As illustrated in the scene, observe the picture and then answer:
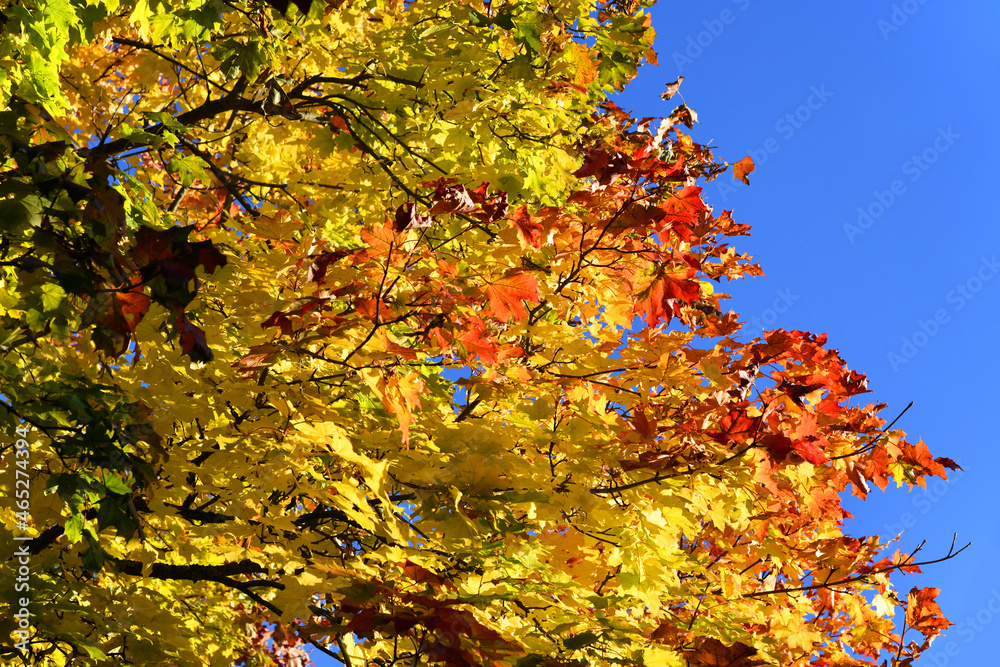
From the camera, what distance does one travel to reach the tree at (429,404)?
2611 millimetres

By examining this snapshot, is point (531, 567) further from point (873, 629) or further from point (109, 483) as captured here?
point (873, 629)

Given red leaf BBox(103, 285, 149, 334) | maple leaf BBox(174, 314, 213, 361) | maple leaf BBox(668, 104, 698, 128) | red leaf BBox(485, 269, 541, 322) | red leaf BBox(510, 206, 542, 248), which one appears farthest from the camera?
maple leaf BBox(668, 104, 698, 128)

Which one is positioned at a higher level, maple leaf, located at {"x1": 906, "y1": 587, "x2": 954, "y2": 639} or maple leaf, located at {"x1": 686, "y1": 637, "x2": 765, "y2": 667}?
maple leaf, located at {"x1": 906, "y1": 587, "x2": 954, "y2": 639}

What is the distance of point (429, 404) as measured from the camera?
13.8 ft

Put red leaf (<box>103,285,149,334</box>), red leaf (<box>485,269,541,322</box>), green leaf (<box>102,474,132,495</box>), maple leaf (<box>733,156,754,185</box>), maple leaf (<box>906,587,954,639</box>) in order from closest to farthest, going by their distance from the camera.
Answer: red leaf (<box>103,285,149,334</box>) → green leaf (<box>102,474,132,495</box>) → red leaf (<box>485,269,541,322</box>) → maple leaf (<box>906,587,954,639</box>) → maple leaf (<box>733,156,754,185</box>)

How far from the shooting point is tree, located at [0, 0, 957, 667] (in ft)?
8.57

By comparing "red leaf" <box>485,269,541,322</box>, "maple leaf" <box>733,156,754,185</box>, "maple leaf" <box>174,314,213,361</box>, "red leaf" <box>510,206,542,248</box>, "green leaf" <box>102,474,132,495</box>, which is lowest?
"green leaf" <box>102,474,132,495</box>

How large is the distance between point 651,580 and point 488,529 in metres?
0.81

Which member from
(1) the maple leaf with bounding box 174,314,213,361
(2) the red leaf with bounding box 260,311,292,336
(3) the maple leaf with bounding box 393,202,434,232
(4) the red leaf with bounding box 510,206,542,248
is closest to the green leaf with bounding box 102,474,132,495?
(1) the maple leaf with bounding box 174,314,213,361

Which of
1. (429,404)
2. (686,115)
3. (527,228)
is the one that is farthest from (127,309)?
(686,115)

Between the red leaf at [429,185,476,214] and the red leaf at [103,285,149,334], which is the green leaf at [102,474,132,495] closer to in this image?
the red leaf at [103,285,149,334]

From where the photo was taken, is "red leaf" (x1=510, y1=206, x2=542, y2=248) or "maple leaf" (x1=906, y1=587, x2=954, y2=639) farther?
"maple leaf" (x1=906, y1=587, x2=954, y2=639)

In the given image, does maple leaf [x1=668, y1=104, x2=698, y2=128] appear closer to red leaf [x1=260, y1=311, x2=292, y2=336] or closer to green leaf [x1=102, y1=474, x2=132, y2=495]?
red leaf [x1=260, y1=311, x2=292, y2=336]

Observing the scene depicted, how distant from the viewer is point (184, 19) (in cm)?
374
